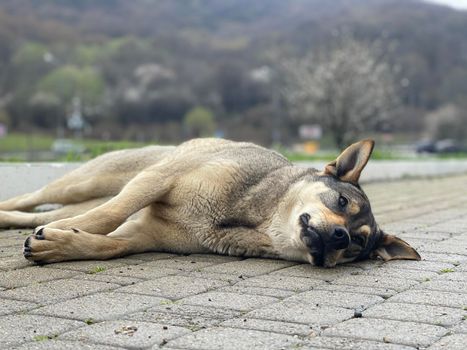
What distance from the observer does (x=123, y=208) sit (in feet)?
19.2

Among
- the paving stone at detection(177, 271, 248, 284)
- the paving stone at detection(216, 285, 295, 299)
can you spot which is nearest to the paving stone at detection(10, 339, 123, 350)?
the paving stone at detection(216, 285, 295, 299)

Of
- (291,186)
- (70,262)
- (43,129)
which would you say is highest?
(291,186)

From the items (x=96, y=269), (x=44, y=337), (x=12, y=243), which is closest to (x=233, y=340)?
(x=44, y=337)

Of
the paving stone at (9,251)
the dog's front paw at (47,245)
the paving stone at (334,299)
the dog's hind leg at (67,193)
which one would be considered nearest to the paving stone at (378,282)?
the paving stone at (334,299)

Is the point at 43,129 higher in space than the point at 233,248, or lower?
lower

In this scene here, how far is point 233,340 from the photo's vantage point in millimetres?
3496

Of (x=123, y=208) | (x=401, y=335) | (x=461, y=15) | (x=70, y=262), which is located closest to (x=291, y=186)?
(x=123, y=208)

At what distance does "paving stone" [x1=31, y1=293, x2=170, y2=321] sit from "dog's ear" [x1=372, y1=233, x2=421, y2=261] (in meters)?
2.36

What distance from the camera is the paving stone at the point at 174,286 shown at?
14.8 ft

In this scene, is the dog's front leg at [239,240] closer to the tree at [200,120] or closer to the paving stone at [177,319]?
the paving stone at [177,319]

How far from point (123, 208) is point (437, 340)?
2.96 meters

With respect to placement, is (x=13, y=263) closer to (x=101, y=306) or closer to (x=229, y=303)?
(x=101, y=306)

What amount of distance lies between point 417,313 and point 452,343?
635 millimetres

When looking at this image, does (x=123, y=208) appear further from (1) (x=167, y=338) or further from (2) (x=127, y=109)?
(2) (x=127, y=109)
